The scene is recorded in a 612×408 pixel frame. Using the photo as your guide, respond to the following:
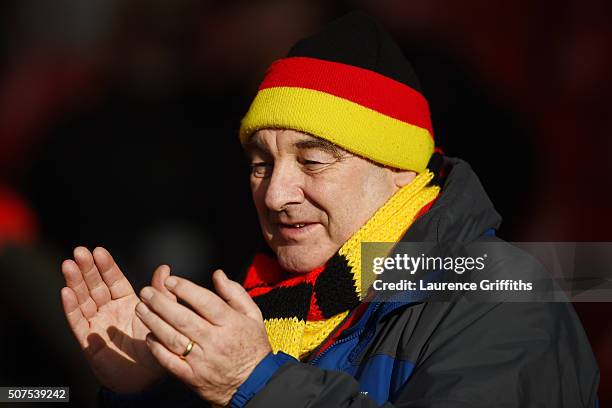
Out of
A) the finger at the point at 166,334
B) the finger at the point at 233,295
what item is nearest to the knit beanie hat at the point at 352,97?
the finger at the point at 233,295

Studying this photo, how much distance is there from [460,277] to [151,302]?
0.77m

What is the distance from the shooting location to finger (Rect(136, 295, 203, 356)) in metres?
1.71

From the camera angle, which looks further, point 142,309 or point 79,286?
point 79,286

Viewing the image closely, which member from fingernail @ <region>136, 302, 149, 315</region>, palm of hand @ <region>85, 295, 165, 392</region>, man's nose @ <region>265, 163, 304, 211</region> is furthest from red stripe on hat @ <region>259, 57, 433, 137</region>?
fingernail @ <region>136, 302, 149, 315</region>

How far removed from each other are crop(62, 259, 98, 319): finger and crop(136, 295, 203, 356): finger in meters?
0.53

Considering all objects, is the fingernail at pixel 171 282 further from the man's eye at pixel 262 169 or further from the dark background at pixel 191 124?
the dark background at pixel 191 124

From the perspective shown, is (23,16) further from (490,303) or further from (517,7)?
(490,303)

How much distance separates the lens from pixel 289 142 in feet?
7.57

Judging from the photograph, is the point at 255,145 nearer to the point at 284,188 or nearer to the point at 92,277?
the point at 284,188

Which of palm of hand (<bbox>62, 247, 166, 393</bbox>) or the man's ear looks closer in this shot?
palm of hand (<bbox>62, 247, 166, 393</bbox>)

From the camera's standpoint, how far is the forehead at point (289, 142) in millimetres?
2291

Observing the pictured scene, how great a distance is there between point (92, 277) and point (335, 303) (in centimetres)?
65

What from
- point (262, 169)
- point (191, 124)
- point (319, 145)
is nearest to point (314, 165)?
point (319, 145)

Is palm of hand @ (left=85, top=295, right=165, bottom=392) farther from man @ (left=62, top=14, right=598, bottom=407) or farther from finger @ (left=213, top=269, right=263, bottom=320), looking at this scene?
finger @ (left=213, top=269, right=263, bottom=320)
